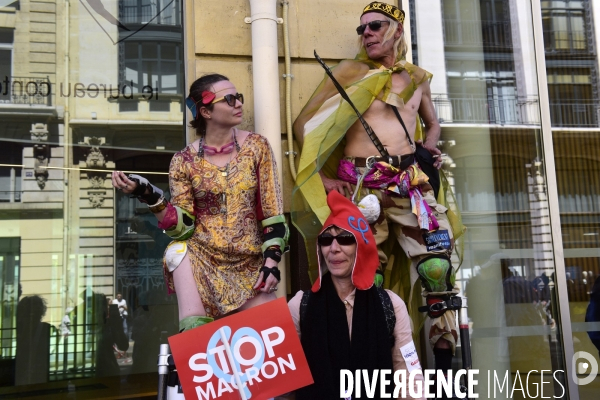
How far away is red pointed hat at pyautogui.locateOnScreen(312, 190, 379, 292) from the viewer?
3.76 metres

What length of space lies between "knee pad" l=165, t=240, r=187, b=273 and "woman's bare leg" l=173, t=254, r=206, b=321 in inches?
0.9

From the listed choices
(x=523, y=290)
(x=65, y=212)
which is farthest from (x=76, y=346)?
(x=523, y=290)

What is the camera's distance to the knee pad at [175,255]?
4.14 meters

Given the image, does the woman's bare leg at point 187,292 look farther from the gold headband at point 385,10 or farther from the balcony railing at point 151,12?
the balcony railing at point 151,12

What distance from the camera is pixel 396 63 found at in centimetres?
489

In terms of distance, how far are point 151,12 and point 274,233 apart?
7.17 feet

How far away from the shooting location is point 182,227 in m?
4.16

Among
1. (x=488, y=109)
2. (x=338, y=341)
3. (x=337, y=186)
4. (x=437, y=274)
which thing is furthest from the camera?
(x=488, y=109)

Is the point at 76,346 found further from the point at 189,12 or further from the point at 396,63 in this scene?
the point at 396,63

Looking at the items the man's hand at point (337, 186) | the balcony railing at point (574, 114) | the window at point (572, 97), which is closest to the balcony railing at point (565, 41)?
the window at point (572, 97)

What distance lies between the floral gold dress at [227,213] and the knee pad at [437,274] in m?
0.90

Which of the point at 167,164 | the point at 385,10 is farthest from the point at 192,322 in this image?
the point at 385,10

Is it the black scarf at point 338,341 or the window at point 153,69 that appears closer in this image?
the black scarf at point 338,341

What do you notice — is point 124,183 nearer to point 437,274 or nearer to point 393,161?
point 393,161
